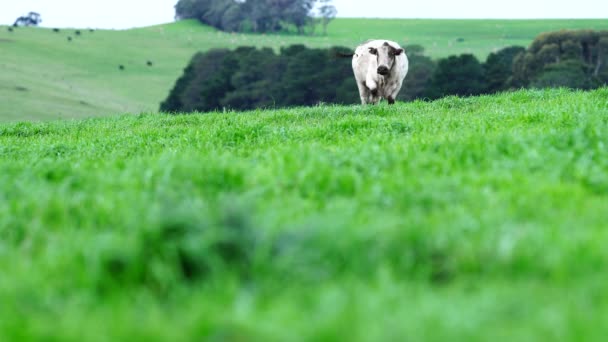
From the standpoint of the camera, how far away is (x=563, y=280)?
15.2 ft

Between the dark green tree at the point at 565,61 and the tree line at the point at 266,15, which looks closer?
the dark green tree at the point at 565,61

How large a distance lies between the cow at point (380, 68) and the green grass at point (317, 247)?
12.8 m

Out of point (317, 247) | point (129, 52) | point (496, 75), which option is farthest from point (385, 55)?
point (129, 52)

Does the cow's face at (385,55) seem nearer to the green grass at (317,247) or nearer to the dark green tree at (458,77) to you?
the green grass at (317,247)

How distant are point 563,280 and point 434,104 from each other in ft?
49.9

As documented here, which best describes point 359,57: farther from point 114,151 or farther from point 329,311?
point 329,311

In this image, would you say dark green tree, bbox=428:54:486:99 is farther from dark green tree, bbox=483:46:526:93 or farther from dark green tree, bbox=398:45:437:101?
dark green tree, bbox=398:45:437:101

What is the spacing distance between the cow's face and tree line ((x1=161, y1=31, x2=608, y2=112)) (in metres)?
41.9

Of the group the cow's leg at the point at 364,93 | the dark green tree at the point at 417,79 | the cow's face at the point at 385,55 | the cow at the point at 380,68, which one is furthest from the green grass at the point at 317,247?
the dark green tree at the point at 417,79

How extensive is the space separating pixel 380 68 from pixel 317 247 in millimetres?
16456

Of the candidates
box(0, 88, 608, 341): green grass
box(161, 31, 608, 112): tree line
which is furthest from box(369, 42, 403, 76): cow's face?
box(161, 31, 608, 112): tree line

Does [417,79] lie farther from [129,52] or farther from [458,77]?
[129,52]

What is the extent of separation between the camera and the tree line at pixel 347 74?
70.1 metres

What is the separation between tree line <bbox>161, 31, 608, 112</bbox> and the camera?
70.1m
